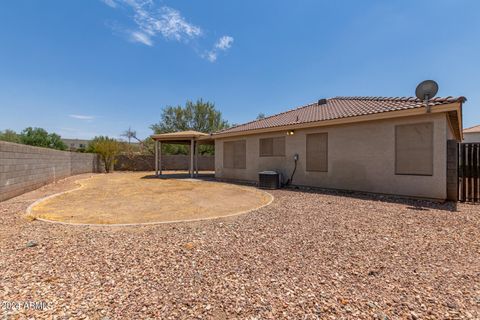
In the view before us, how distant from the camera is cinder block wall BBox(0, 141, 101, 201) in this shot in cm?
645

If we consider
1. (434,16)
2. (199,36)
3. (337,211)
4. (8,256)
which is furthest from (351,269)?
(199,36)

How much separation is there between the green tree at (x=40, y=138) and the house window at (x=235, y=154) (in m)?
33.4

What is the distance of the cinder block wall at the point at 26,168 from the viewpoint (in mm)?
6449

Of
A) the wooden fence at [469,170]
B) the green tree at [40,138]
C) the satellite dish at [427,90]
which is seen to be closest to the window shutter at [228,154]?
the satellite dish at [427,90]

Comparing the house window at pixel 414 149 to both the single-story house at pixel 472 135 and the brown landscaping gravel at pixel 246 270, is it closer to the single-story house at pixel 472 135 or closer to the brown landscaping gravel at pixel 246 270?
the brown landscaping gravel at pixel 246 270

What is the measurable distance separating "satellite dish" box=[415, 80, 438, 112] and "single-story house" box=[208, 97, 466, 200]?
0.74ft

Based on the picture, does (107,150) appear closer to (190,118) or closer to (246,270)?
(190,118)

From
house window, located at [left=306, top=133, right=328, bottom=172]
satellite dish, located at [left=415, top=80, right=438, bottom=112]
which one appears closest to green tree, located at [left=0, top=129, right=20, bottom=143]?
house window, located at [left=306, top=133, right=328, bottom=172]

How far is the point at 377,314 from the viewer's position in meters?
1.80

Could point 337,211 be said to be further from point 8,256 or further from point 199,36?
point 199,36

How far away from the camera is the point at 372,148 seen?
787 cm

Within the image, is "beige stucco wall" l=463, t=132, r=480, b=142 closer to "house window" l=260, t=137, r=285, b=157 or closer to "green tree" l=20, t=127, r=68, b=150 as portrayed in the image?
"house window" l=260, t=137, r=285, b=157

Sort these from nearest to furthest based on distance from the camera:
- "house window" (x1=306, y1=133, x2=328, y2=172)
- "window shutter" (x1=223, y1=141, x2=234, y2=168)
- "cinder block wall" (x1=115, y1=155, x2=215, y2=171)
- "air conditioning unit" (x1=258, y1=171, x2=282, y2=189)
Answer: "house window" (x1=306, y1=133, x2=328, y2=172) → "air conditioning unit" (x1=258, y1=171, x2=282, y2=189) → "window shutter" (x1=223, y1=141, x2=234, y2=168) → "cinder block wall" (x1=115, y1=155, x2=215, y2=171)

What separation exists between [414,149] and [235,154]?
350 inches
